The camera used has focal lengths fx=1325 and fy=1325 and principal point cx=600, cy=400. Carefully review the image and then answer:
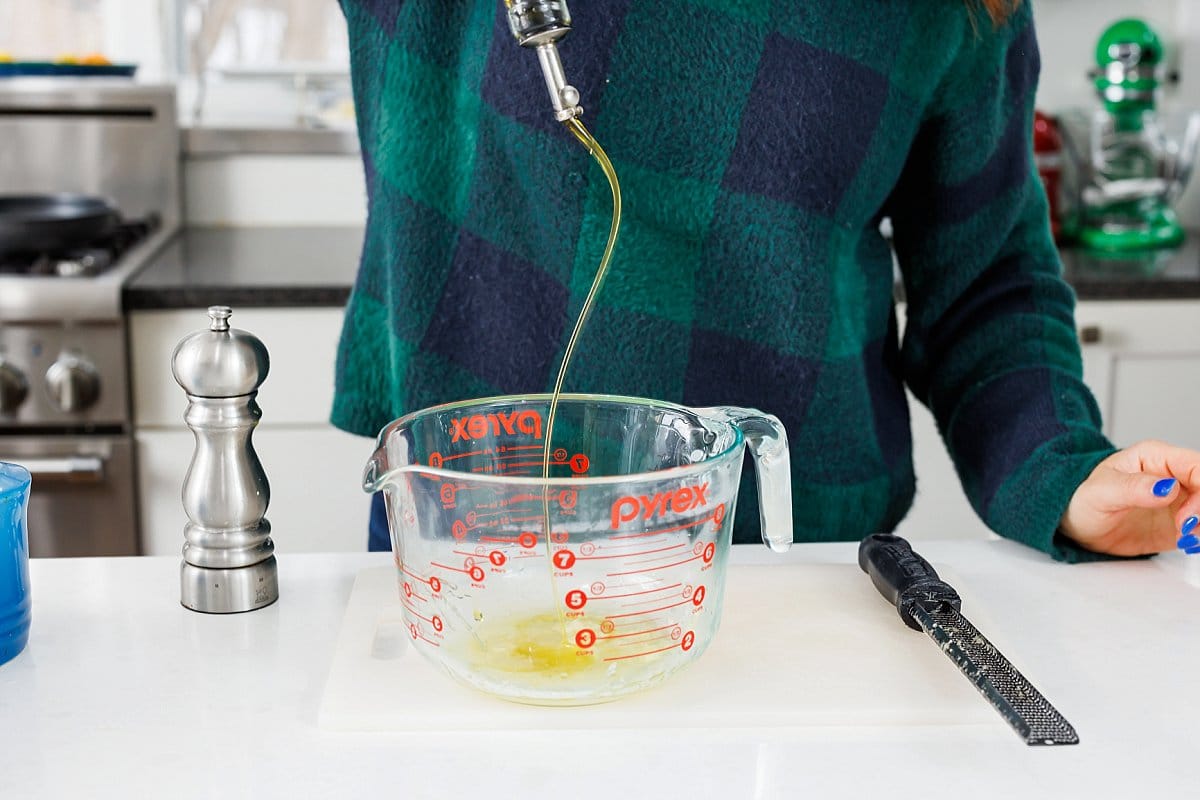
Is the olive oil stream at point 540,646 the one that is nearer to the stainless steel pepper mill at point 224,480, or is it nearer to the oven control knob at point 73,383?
the stainless steel pepper mill at point 224,480

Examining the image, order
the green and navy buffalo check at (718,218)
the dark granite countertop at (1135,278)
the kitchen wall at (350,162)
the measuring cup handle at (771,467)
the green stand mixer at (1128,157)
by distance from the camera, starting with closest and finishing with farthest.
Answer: the measuring cup handle at (771,467) → the green and navy buffalo check at (718,218) → the dark granite countertop at (1135,278) → the green stand mixer at (1128,157) → the kitchen wall at (350,162)

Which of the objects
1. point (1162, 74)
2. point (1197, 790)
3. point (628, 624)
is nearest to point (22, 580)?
point (628, 624)

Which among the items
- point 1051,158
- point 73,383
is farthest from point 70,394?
point 1051,158

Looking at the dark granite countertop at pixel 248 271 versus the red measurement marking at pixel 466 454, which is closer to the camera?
the red measurement marking at pixel 466 454

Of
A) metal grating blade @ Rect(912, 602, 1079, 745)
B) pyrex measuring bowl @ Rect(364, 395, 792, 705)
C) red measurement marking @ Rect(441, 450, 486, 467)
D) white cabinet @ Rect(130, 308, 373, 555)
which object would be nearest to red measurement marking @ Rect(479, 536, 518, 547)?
pyrex measuring bowl @ Rect(364, 395, 792, 705)

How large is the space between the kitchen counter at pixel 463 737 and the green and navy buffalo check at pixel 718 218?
0.66 ft

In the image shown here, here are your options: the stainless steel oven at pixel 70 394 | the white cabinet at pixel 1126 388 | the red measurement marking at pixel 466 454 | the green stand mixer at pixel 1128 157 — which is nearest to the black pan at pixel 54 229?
the stainless steel oven at pixel 70 394

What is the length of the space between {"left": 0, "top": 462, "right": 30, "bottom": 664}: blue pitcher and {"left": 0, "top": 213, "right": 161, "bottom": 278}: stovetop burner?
1.12m

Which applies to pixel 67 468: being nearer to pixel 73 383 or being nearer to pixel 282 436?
pixel 73 383

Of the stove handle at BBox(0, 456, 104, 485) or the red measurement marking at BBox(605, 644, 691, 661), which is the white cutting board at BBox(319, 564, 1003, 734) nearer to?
the red measurement marking at BBox(605, 644, 691, 661)

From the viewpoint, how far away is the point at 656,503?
2.05 ft

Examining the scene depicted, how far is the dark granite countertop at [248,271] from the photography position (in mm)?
1725

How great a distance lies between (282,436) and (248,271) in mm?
241

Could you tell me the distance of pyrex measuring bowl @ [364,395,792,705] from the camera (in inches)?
24.4
